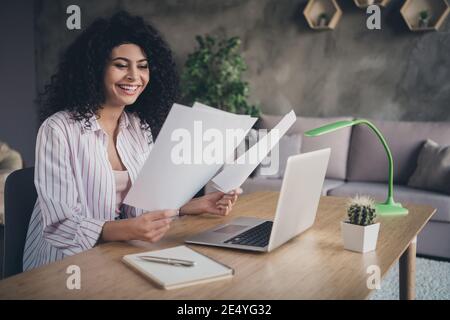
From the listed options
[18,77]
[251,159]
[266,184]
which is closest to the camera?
[251,159]

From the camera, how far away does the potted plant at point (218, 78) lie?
4.00 metres

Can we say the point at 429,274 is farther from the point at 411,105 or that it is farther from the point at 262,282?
the point at 262,282

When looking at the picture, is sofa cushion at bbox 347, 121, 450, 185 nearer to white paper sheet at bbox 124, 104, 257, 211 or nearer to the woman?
the woman

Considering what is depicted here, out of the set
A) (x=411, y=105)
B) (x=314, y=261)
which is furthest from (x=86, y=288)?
(x=411, y=105)

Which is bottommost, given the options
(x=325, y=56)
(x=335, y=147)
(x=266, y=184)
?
(x=266, y=184)

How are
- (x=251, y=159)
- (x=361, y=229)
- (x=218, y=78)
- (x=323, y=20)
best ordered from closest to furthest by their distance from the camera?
1. (x=361, y=229)
2. (x=251, y=159)
3. (x=323, y=20)
4. (x=218, y=78)

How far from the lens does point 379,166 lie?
3.29m

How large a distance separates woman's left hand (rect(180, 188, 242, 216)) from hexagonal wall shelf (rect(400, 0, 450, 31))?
2.78m

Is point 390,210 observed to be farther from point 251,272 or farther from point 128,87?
point 128,87

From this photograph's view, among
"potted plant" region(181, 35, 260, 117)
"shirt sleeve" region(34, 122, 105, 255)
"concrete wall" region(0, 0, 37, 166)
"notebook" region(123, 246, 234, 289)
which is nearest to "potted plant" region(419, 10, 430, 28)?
"potted plant" region(181, 35, 260, 117)

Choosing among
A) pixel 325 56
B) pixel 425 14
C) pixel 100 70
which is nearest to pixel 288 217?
pixel 100 70

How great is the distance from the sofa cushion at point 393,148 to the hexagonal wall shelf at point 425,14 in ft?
2.51

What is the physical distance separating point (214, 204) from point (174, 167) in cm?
36

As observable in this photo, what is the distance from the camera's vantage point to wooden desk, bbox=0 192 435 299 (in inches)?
31.0
